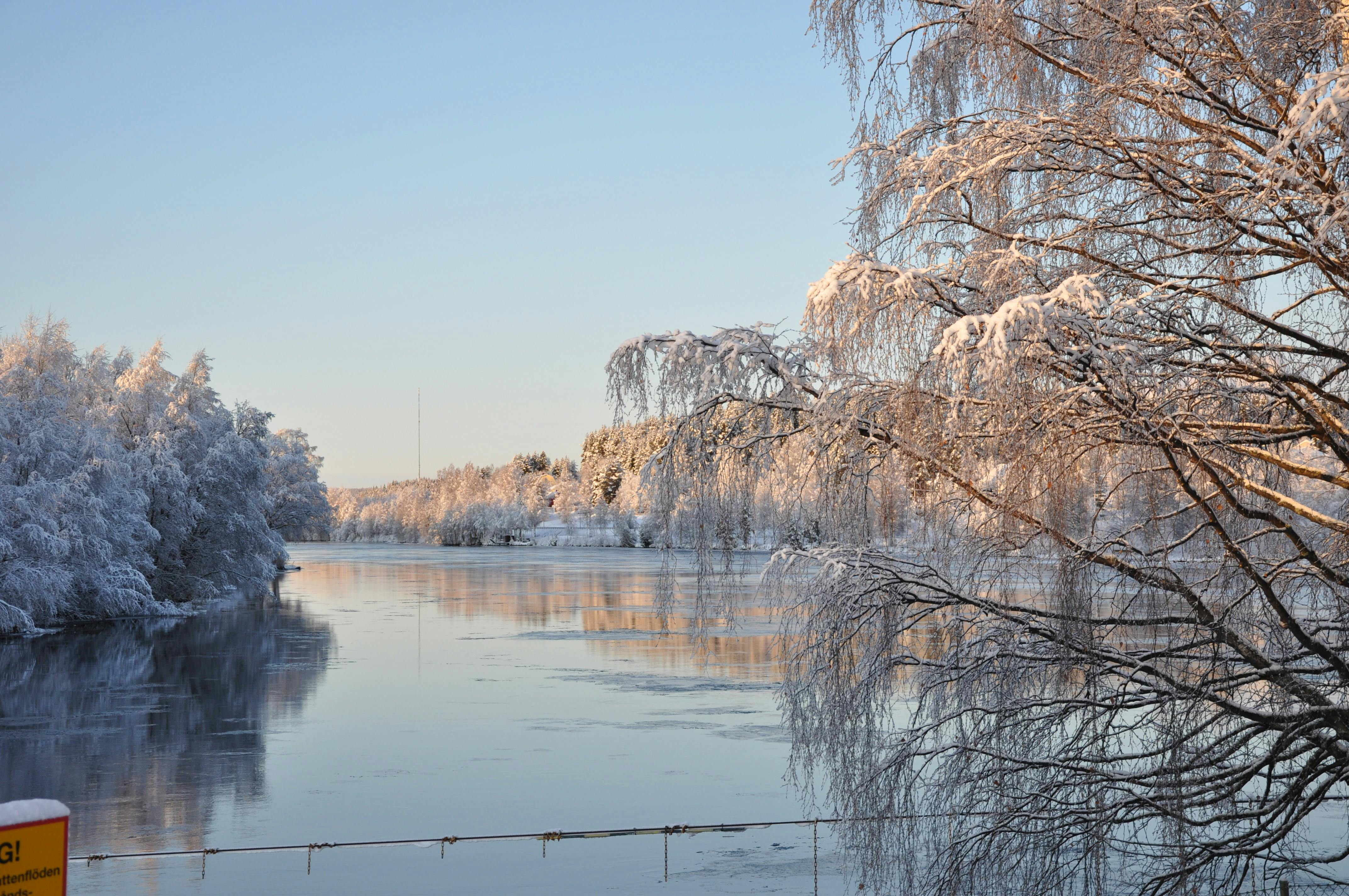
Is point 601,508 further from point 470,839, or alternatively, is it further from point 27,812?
point 27,812

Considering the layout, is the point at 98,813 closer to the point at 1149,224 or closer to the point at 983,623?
the point at 983,623

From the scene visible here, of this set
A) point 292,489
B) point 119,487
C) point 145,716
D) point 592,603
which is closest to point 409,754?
point 145,716

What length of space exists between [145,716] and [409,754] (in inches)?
202

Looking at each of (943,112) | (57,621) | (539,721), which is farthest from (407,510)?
(943,112)

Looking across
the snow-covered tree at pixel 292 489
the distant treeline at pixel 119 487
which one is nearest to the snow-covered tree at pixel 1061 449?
the distant treeline at pixel 119 487

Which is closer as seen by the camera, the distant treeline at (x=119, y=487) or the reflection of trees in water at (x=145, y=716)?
the reflection of trees in water at (x=145, y=716)

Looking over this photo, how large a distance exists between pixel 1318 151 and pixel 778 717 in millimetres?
14114

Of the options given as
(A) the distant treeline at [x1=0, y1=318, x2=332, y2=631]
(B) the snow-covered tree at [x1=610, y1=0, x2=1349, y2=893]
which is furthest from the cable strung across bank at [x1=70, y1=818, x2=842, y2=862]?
(A) the distant treeline at [x1=0, y1=318, x2=332, y2=631]

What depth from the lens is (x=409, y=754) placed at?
16.2m

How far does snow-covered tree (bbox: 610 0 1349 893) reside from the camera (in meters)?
5.21

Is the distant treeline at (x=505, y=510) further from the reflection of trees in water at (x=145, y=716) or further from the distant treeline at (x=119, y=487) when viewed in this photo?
the reflection of trees in water at (x=145, y=716)

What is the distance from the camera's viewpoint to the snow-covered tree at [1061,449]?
521 cm

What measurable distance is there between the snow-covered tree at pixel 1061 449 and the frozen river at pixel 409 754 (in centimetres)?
466

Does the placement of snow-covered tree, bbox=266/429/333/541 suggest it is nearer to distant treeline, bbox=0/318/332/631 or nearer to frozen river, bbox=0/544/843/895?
distant treeline, bbox=0/318/332/631
